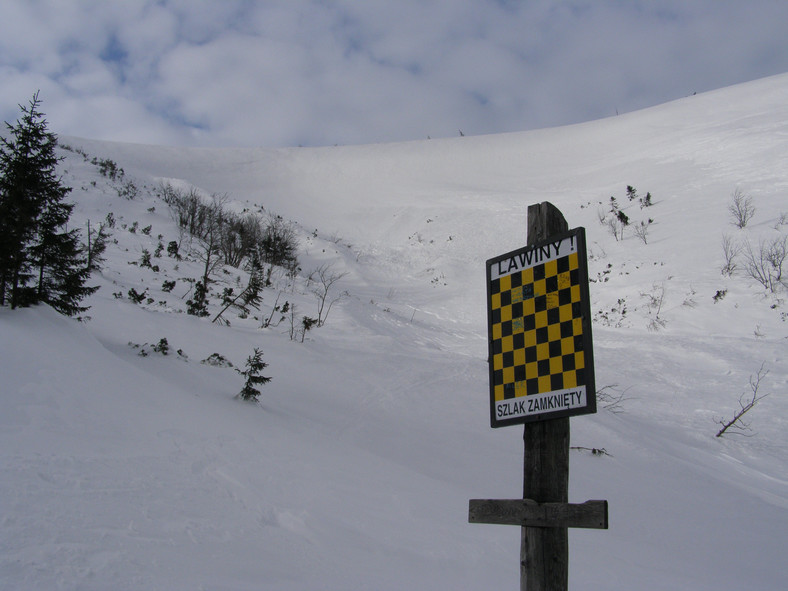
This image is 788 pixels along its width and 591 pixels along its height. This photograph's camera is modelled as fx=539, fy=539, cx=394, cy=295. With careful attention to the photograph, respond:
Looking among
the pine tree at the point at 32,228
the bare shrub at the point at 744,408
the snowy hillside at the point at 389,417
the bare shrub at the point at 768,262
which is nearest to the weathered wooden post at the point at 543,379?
the snowy hillside at the point at 389,417

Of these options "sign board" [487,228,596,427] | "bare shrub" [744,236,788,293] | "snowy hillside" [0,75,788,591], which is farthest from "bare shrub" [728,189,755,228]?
"sign board" [487,228,596,427]

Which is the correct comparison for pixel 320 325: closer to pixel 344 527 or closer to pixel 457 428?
pixel 457 428

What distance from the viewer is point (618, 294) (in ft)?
64.6

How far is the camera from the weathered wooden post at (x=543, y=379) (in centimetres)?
269

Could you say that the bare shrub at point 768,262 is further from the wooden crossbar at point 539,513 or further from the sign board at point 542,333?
the wooden crossbar at point 539,513

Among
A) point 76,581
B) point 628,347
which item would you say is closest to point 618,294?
point 628,347

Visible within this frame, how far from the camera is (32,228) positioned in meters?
8.31

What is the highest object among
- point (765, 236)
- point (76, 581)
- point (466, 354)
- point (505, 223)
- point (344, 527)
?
point (505, 223)

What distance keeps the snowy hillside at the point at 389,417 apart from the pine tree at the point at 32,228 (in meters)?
0.76

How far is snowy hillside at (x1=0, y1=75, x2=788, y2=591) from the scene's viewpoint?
3.77 metres

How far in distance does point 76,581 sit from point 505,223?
28388 millimetres

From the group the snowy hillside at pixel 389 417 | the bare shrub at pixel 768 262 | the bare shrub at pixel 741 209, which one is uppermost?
the bare shrub at pixel 741 209

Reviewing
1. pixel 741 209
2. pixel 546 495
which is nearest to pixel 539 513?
pixel 546 495

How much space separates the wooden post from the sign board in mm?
127
